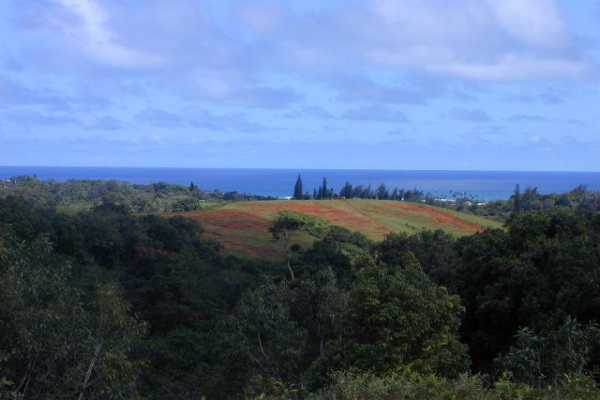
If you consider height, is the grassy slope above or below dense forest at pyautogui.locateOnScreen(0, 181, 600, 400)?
below

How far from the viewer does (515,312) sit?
59.0ft

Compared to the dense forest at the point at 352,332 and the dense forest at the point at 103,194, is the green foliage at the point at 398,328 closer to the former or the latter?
the dense forest at the point at 352,332

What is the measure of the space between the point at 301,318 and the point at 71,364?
8.68 m

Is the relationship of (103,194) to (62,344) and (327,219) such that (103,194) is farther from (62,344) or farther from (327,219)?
(62,344)

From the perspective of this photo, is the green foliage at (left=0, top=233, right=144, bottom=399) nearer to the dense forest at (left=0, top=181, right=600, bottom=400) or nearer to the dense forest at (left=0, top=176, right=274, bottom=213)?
the dense forest at (left=0, top=181, right=600, bottom=400)

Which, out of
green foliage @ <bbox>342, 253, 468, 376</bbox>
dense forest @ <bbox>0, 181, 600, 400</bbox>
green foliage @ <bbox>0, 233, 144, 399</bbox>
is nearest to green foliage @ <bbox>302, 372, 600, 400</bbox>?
dense forest @ <bbox>0, 181, 600, 400</bbox>

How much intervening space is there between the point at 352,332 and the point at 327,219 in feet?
190

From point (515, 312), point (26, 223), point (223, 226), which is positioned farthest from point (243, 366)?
point (223, 226)

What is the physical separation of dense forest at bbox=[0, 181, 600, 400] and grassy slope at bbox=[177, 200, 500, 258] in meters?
26.7

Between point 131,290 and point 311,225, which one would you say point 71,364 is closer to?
point 131,290

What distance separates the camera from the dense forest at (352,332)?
11203mm

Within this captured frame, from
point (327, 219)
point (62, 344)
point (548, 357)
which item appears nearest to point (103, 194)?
point (327, 219)

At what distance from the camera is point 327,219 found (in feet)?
234

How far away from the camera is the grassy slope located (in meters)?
59.5
